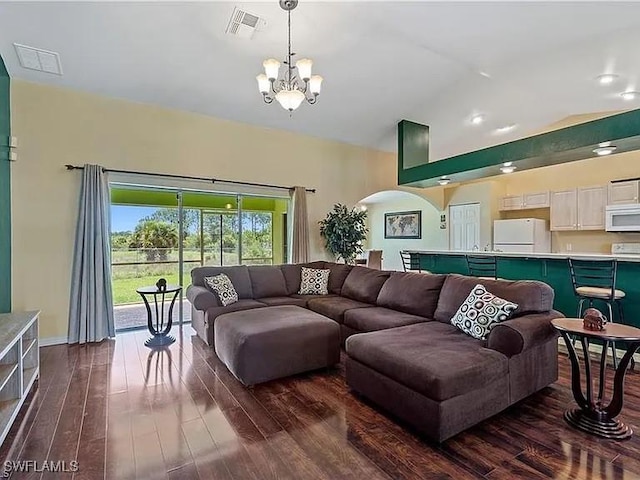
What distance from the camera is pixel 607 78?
4648 mm

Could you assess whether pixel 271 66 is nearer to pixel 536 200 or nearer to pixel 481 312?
pixel 481 312

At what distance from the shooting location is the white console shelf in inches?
89.4

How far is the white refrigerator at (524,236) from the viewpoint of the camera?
684cm

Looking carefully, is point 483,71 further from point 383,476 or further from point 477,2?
point 383,476

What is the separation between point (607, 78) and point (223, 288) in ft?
19.2

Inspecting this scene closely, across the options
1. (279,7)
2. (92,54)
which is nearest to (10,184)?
(92,54)

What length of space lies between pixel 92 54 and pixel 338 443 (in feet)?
15.0

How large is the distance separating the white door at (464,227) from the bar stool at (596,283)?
3909 mm

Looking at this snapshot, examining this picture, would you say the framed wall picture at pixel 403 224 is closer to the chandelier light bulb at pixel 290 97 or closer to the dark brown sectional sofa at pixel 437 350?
the dark brown sectional sofa at pixel 437 350

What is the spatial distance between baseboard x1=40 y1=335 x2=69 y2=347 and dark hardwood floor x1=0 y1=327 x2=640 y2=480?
133 centimetres

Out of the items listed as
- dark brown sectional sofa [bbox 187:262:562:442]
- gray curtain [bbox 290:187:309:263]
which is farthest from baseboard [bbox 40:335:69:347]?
gray curtain [bbox 290:187:309:263]

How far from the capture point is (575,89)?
5.14 metres

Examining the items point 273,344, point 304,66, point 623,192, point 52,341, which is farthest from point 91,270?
point 623,192

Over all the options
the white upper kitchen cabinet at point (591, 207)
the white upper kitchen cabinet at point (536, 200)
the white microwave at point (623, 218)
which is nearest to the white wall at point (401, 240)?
the white upper kitchen cabinet at point (536, 200)
